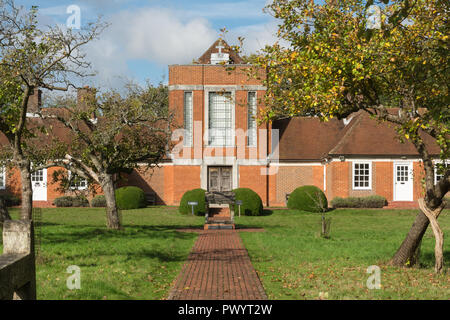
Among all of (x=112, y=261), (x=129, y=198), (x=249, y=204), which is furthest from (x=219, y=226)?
(x=129, y=198)

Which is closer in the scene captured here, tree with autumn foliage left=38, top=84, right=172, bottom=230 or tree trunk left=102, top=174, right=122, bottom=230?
tree with autumn foliage left=38, top=84, right=172, bottom=230

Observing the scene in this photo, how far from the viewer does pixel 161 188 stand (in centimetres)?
3772

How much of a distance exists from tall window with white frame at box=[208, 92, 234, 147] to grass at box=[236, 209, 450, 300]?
39.9 feet

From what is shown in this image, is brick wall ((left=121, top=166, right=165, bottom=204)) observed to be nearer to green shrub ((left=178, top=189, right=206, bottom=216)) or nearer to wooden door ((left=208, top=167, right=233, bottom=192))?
wooden door ((left=208, top=167, right=233, bottom=192))

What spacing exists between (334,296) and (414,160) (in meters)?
28.6

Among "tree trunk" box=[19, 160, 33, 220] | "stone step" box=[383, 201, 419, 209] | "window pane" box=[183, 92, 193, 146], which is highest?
"window pane" box=[183, 92, 193, 146]

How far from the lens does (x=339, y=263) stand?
41.8 ft

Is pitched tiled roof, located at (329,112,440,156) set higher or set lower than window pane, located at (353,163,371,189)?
higher

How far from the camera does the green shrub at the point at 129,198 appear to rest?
34.3 meters

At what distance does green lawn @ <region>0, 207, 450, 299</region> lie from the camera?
9.24 m

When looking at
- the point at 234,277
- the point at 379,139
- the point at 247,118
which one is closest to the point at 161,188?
the point at 247,118

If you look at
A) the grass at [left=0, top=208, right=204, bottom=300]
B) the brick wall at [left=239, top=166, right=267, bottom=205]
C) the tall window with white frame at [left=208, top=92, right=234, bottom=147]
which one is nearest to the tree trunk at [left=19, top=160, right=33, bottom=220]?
the grass at [left=0, top=208, right=204, bottom=300]

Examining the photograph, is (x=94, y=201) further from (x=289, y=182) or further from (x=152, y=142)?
(x=152, y=142)

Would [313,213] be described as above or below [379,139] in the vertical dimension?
below
